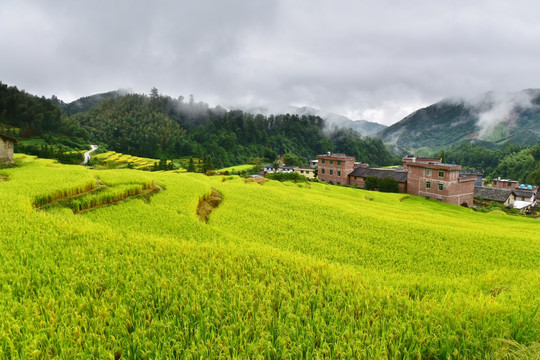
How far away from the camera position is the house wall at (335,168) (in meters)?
45.7

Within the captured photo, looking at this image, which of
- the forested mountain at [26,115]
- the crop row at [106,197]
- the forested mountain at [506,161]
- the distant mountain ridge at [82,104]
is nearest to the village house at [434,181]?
the forested mountain at [506,161]

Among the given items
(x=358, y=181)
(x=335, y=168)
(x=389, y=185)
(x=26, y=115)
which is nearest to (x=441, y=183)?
(x=389, y=185)

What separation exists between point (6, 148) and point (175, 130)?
77.8 meters

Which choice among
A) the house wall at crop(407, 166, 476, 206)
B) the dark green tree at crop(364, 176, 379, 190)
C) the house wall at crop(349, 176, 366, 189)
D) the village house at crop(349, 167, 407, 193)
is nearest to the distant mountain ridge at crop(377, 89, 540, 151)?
the village house at crop(349, 167, 407, 193)

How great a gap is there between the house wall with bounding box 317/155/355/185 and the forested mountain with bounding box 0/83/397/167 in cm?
3014

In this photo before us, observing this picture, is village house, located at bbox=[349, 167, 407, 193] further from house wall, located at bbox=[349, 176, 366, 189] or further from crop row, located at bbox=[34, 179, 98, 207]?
crop row, located at bbox=[34, 179, 98, 207]

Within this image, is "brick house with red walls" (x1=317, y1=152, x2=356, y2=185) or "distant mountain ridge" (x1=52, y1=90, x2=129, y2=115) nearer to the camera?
"brick house with red walls" (x1=317, y1=152, x2=356, y2=185)

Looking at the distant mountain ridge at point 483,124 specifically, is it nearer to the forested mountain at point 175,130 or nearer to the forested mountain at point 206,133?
the forested mountain at point 206,133

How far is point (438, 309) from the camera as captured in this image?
3391mm

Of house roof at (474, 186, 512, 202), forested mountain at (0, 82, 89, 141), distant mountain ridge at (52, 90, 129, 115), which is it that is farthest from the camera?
distant mountain ridge at (52, 90, 129, 115)

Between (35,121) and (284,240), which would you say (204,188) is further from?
(35,121)

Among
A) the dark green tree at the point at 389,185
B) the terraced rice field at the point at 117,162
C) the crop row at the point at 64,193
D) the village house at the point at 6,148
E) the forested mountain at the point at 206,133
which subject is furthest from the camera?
the forested mountain at the point at 206,133

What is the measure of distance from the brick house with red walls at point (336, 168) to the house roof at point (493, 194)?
17870 millimetres

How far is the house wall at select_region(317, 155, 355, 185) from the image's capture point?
45656 mm
